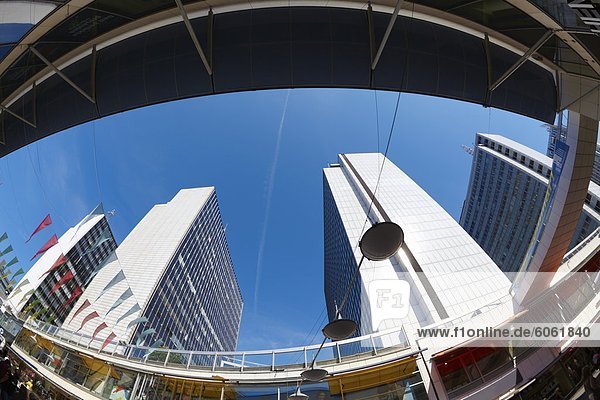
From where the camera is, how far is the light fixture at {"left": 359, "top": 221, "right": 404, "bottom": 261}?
6164mm

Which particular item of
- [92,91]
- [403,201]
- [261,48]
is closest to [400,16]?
[261,48]

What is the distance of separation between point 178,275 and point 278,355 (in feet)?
213

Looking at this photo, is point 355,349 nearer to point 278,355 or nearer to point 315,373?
point 315,373

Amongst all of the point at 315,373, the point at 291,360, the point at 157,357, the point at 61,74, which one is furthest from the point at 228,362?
the point at 61,74

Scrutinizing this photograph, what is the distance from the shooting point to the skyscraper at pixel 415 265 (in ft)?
138

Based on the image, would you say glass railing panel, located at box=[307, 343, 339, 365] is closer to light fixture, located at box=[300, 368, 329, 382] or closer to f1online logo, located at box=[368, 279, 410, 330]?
light fixture, located at box=[300, 368, 329, 382]

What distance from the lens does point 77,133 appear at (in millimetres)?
9359

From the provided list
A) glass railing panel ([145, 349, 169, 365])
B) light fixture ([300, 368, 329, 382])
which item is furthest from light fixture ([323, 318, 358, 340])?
glass railing panel ([145, 349, 169, 365])

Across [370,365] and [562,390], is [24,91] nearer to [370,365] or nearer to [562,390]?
[370,365]

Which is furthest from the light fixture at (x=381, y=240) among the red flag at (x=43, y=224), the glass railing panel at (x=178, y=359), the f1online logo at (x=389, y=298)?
the f1online logo at (x=389, y=298)

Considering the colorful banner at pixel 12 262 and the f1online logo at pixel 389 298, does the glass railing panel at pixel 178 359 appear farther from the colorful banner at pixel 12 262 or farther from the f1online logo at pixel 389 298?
the f1online logo at pixel 389 298

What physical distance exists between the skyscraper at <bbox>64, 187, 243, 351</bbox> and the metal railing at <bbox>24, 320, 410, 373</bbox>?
83.3 ft

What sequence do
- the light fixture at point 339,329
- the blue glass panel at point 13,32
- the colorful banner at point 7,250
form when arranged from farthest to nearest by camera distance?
1. the colorful banner at point 7,250
2. the light fixture at point 339,329
3. the blue glass panel at point 13,32

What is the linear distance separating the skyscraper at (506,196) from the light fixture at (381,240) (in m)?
66.3
